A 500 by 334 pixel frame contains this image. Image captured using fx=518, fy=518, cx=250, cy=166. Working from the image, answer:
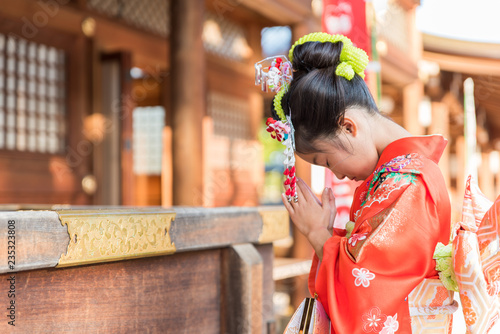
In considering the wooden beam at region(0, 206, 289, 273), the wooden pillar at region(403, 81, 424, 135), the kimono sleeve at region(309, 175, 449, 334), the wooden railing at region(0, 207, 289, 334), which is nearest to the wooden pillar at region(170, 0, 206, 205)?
the wooden railing at region(0, 207, 289, 334)

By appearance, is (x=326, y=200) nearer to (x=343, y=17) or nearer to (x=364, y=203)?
(x=364, y=203)

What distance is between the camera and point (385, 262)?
4.35 feet

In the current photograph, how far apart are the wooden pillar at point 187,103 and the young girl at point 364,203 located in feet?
8.07

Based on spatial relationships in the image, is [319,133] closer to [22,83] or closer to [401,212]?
[401,212]

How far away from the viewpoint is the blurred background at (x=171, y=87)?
13.3 feet

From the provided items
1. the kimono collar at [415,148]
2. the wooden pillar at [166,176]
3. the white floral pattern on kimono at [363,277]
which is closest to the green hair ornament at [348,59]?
the kimono collar at [415,148]

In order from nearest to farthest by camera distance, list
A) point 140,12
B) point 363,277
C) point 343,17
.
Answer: point 363,277, point 343,17, point 140,12

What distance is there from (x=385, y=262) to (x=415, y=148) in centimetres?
37

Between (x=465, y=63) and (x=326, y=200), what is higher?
(x=465, y=63)

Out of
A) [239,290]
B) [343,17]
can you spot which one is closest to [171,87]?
[343,17]

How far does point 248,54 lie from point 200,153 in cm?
342

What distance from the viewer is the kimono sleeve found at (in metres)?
1.32

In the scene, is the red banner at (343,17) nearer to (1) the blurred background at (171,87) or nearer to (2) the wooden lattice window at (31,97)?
(1) the blurred background at (171,87)

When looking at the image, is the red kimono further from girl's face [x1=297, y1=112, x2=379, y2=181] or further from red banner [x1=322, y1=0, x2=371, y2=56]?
red banner [x1=322, y1=0, x2=371, y2=56]
